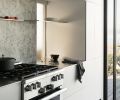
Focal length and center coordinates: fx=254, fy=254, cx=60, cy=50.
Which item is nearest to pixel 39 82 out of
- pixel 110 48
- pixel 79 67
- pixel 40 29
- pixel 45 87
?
pixel 45 87

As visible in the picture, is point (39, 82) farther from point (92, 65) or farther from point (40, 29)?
point (92, 65)

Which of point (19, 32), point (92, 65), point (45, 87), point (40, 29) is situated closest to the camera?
point (45, 87)

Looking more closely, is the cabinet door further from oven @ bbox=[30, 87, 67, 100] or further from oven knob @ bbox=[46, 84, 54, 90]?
oven knob @ bbox=[46, 84, 54, 90]

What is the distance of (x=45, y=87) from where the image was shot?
8.25ft

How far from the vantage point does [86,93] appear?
3.69 metres

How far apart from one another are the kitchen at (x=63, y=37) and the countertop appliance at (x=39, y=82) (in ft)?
0.84

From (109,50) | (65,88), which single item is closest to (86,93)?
(65,88)

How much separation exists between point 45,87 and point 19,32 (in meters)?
0.98

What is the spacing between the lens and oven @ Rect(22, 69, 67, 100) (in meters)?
2.24

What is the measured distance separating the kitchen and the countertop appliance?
10.1 inches

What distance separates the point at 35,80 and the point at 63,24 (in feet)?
5.13

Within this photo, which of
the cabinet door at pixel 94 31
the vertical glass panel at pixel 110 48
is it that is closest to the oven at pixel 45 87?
the cabinet door at pixel 94 31

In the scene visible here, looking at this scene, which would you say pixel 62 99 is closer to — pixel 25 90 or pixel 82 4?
pixel 25 90

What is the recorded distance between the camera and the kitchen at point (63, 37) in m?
3.04
